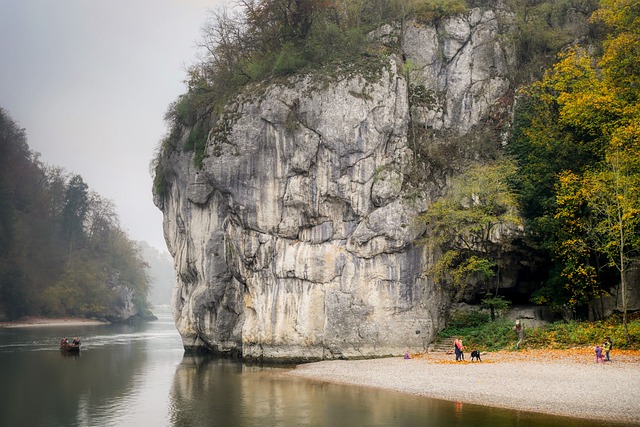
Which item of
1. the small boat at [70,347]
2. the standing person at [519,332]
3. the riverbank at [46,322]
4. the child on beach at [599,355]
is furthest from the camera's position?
the riverbank at [46,322]

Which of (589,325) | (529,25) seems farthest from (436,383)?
(529,25)

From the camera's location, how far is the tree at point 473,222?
3350cm

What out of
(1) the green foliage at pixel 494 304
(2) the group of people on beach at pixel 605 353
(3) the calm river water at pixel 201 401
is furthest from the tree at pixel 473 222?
(3) the calm river water at pixel 201 401

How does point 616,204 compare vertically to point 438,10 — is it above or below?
below

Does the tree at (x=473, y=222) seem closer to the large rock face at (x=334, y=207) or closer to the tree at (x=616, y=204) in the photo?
the large rock face at (x=334, y=207)

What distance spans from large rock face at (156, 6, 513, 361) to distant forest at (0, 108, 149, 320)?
52348 mm

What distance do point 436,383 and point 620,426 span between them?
27.5 ft

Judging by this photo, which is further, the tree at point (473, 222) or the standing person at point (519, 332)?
the tree at point (473, 222)

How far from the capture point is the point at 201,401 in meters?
23.7

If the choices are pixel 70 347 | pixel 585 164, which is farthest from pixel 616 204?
pixel 70 347

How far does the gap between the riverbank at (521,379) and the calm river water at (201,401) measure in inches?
43.9

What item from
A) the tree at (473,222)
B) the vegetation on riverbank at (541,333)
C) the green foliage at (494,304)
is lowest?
the vegetation on riverbank at (541,333)

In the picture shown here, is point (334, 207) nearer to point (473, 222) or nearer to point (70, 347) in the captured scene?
point (473, 222)

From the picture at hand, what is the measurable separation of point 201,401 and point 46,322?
6783 cm
